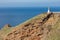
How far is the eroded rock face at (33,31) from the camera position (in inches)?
1480

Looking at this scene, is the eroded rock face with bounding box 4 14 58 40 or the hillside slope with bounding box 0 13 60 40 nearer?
the hillside slope with bounding box 0 13 60 40

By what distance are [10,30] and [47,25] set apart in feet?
17.8

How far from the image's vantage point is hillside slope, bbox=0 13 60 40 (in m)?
36.9

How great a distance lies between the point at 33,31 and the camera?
38.4 metres

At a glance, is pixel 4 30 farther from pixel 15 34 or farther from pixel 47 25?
pixel 47 25

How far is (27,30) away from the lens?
1526 inches

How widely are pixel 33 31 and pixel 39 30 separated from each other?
2.57ft

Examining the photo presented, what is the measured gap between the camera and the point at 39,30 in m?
38.0

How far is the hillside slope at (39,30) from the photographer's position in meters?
36.9

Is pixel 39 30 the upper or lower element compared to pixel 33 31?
upper

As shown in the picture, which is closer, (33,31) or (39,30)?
(39,30)

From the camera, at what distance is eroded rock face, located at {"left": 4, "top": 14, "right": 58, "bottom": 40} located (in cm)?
3759

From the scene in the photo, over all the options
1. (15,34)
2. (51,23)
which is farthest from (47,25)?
(15,34)

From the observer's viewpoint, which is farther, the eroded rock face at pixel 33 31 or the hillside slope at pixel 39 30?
the eroded rock face at pixel 33 31
